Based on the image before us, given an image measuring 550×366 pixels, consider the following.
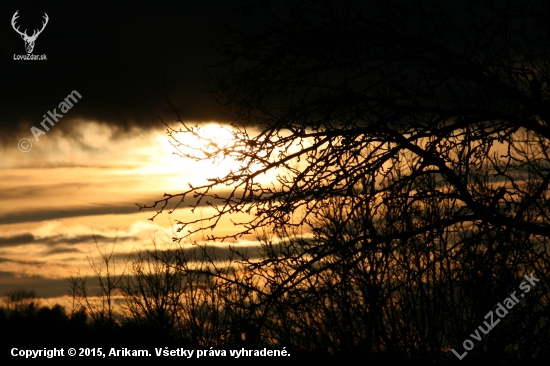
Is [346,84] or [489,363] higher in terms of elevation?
[346,84]

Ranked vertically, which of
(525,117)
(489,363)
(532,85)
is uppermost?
(532,85)

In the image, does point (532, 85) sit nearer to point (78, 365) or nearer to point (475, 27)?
point (475, 27)

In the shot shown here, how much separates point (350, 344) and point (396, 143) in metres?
5.79

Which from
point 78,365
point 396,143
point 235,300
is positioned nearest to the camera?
point 235,300

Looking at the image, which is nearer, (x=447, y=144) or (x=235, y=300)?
(x=235, y=300)

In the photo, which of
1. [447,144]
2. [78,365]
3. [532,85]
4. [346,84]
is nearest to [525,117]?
[532,85]

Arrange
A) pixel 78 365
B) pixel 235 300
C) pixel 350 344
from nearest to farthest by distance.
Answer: pixel 235 300, pixel 350 344, pixel 78 365

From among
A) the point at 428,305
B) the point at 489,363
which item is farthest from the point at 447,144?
the point at 428,305

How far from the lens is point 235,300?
22.4 feet

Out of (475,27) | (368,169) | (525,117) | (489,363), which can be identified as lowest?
(489,363)

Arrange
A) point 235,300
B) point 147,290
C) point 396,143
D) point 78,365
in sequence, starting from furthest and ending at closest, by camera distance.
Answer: point 78,365 → point 147,290 → point 396,143 → point 235,300

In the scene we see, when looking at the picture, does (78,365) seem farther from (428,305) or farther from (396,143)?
(396,143)

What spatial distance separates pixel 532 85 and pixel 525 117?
468mm

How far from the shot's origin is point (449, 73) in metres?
7.21
